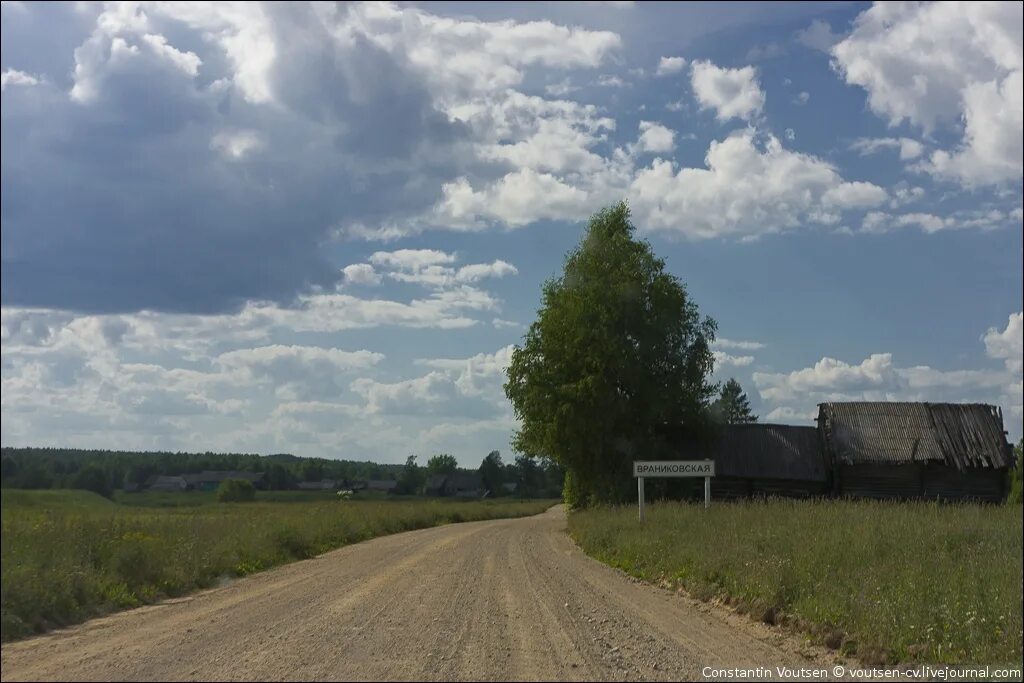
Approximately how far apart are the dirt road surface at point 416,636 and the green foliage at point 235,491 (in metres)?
1.58

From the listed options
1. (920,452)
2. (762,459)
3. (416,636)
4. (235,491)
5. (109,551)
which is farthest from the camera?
(762,459)

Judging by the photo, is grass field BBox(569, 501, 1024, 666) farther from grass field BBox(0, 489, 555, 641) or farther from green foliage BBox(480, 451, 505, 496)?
green foliage BBox(480, 451, 505, 496)

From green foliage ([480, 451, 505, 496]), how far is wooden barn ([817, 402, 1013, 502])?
7717 centimetres

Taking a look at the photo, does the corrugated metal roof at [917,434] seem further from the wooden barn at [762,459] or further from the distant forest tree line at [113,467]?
the distant forest tree line at [113,467]

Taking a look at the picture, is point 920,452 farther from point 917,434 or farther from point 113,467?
point 113,467

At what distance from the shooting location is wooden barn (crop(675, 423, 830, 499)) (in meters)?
39.2

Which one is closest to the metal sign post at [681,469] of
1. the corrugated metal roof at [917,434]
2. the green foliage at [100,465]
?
the corrugated metal roof at [917,434]

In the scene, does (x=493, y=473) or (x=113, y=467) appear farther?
(x=493, y=473)

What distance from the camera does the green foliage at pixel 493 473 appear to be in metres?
116

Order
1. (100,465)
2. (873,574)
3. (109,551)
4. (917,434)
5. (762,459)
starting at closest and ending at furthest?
(100,465)
(873,574)
(109,551)
(917,434)
(762,459)

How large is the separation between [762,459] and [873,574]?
28574mm

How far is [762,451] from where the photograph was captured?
131 ft

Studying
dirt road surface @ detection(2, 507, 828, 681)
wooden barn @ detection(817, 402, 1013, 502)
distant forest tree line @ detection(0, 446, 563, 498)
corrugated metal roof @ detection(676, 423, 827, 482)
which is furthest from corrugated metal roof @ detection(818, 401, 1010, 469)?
distant forest tree line @ detection(0, 446, 563, 498)

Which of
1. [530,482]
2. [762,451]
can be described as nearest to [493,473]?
[530,482]
